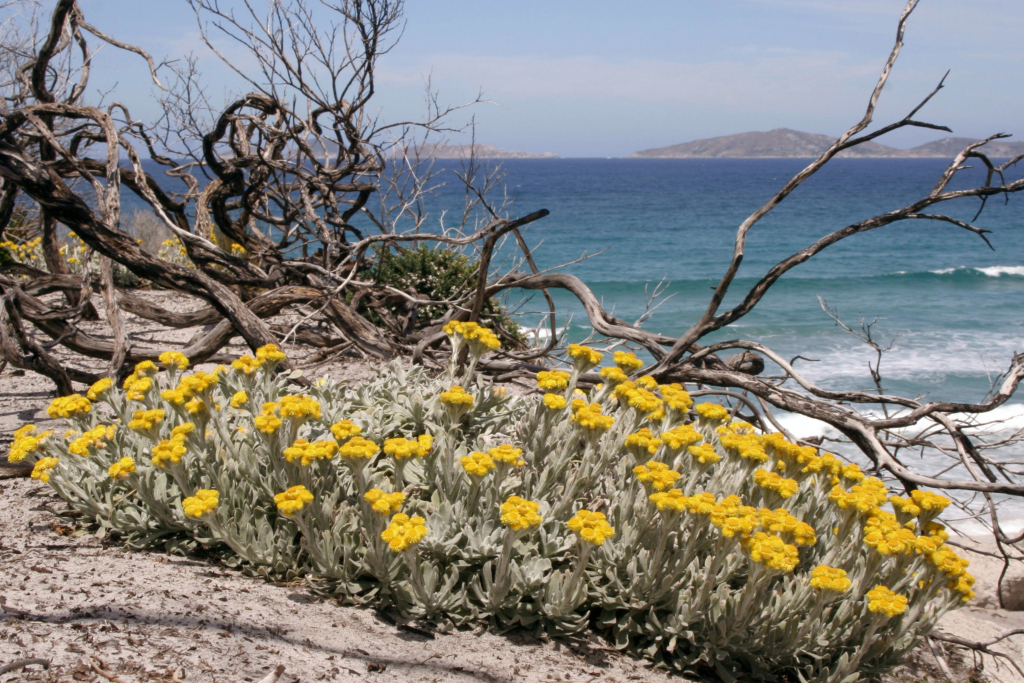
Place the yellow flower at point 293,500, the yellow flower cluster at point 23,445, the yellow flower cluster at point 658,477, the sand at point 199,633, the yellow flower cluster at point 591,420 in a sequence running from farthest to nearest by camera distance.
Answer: the yellow flower cluster at point 23,445 < the yellow flower cluster at point 591,420 < the yellow flower cluster at point 658,477 < the yellow flower at point 293,500 < the sand at point 199,633

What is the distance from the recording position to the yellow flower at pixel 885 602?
193 cm

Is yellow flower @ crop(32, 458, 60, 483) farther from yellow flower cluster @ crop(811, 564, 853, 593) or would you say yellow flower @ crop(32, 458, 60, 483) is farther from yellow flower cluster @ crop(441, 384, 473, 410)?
yellow flower cluster @ crop(811, 564, 853, 593)

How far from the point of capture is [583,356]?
9.32 ft

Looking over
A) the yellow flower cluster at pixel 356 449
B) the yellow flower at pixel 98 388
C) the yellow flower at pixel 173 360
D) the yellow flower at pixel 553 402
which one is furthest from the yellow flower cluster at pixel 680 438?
the yellow flower at pixel 98 388

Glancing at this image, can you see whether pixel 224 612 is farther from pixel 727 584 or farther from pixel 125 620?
pixel 727 584

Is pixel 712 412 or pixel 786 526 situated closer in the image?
pixel 786 526

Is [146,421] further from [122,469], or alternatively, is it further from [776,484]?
[776,484]

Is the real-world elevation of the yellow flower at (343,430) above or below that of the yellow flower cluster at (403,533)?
above

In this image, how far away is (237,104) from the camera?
674 cm

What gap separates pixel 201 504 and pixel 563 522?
1225 mm

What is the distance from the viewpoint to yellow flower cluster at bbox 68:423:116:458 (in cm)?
237

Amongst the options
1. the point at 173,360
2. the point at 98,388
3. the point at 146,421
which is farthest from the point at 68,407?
the point at 146,421

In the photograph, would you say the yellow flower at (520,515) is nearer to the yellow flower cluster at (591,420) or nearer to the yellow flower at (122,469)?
the yellow flower cluster at (591,420)

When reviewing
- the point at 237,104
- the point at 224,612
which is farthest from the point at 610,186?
the point at 224,612
